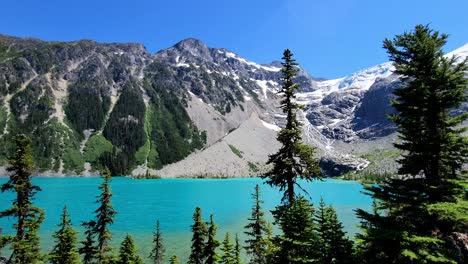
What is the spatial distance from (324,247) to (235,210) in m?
115

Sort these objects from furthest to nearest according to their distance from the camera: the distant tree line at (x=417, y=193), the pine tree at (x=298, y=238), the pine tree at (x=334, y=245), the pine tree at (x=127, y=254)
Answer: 1. the pine tree at (x=127, y=254)
2. the pine tree at (x=298, y=238)
3. the pine tree at (x=334, y=245)
4. the distant tree line at (x=417, y=193)

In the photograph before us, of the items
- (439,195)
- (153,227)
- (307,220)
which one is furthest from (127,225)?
(439,195)

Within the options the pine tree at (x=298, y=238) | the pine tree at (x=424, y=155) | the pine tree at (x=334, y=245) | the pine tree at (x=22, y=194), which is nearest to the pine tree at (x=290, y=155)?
the pine tree at (x=298, y=238)

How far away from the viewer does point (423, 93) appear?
726 inches

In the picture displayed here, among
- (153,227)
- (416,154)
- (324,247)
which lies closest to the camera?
(416,154)

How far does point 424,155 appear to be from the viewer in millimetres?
18719

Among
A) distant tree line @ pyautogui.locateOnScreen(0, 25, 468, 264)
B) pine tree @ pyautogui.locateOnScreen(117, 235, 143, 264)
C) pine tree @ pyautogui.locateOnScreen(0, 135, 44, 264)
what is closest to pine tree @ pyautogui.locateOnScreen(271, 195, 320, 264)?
distant tree line @ pyautogui.locateOnScreen(0, 25, 468, 264)

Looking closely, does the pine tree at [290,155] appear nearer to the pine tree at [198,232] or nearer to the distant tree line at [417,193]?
the distant tree line at [417,193]

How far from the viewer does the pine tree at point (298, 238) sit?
21.1 meters

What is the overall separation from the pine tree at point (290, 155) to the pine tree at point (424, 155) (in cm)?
625

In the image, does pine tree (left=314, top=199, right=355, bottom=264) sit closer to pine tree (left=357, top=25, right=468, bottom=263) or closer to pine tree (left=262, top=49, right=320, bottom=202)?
pine tree (left=357, top=25, right=468, bottom=263)

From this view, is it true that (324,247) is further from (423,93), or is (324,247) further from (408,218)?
(423,93)

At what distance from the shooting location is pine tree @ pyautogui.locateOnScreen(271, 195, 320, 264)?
21.1m

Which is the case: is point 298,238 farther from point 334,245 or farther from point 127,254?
point 127,254
